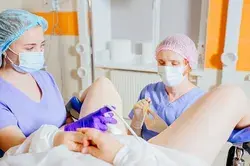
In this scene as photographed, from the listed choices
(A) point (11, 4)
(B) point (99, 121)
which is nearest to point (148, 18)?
(A) point (11, 4)

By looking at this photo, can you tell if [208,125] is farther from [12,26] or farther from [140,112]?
[12,26]

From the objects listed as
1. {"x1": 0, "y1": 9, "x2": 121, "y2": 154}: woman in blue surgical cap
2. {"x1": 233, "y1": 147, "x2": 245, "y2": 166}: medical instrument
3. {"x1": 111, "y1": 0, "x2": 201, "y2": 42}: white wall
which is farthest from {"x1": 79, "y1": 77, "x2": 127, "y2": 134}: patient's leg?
{"x1": 111, "y1": 0, "x2": 201, "y2": 42}: white wall

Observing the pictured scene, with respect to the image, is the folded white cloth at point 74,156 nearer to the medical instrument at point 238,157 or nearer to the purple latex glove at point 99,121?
the purple latex glove at point 99,121

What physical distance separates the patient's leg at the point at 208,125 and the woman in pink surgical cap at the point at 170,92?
12.8 inches

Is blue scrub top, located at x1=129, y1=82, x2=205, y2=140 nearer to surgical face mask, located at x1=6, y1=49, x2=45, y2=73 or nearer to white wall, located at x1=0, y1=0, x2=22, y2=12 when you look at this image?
surgical face mask, located at x1=6, y1=49, x2=45, y2=73

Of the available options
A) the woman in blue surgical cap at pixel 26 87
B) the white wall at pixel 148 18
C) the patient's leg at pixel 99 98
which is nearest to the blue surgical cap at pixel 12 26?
the woman in blue surgical cap at pixel 26 87

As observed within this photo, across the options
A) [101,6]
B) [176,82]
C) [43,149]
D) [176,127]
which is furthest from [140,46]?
[43,149]

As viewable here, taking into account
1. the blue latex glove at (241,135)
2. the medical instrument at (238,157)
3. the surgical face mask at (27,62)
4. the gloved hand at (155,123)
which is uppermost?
the surgical face mask at (27,62)

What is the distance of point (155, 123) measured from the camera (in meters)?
1.22

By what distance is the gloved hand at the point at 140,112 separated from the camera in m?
1.24

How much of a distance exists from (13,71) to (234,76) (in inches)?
63.2

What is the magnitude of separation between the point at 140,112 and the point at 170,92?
0.22m

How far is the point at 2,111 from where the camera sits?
0.99 m

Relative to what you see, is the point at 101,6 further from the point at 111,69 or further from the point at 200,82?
the point at 200,82
